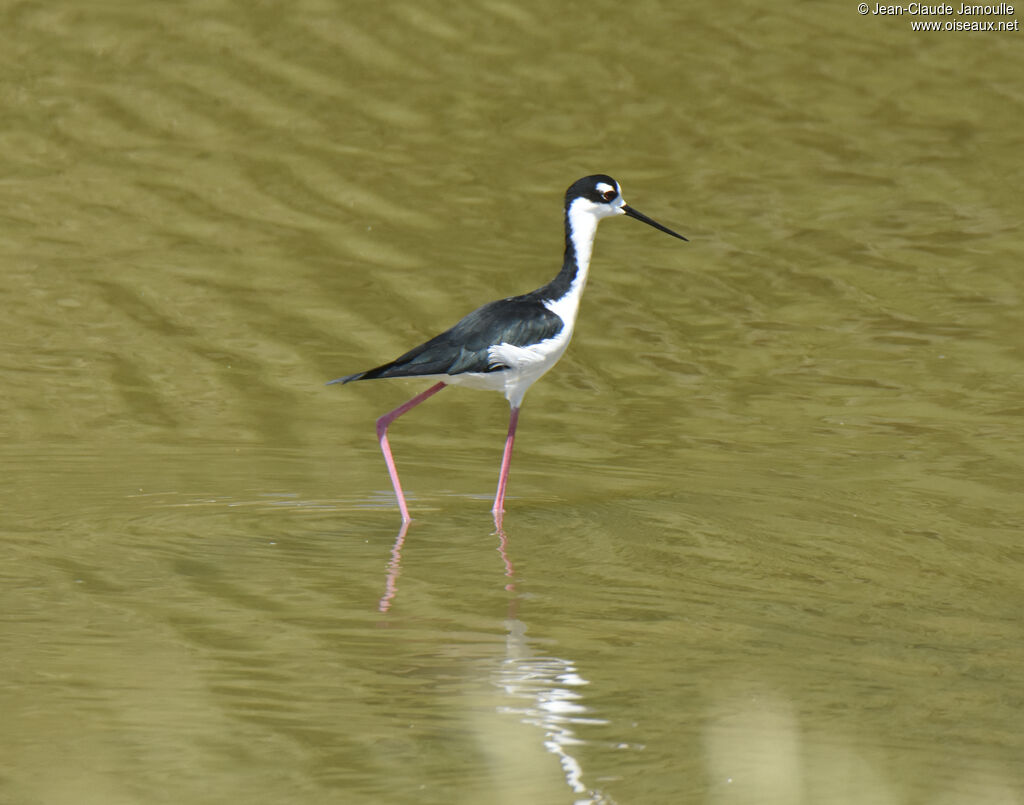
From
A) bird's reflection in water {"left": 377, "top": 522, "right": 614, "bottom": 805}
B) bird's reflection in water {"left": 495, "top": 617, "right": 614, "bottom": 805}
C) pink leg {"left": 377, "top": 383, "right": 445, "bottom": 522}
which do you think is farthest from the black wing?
bird's reflection in water {"left": 495, "top": 617, "right": 614, "bottom": 805}

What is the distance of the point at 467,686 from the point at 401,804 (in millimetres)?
823

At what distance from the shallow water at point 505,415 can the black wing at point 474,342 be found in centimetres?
62

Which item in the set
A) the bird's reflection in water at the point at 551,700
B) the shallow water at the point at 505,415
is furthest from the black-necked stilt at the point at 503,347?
the bird's reflection in water at the point at 551,700

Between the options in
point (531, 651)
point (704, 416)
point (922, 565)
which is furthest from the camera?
point (704, 416)

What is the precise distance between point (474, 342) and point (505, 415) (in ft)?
6.06

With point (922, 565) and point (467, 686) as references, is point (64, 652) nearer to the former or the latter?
point (467, 686)

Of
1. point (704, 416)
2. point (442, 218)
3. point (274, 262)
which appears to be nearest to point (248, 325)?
point (274, 262)

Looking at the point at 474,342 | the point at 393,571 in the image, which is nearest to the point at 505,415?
the point at 474,342

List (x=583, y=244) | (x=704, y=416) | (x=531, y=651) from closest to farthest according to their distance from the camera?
A: (x=531, y=651)
(x=583, y=244)
(x=704, y=416)

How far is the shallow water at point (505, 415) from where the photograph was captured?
4461mm

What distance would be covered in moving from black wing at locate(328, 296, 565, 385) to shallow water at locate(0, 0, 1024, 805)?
0.62 m

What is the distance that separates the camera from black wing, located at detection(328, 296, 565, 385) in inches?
275

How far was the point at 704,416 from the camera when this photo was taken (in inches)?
341

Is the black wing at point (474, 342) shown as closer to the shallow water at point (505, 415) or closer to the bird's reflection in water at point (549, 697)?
the shallow water at point (505, 415)
